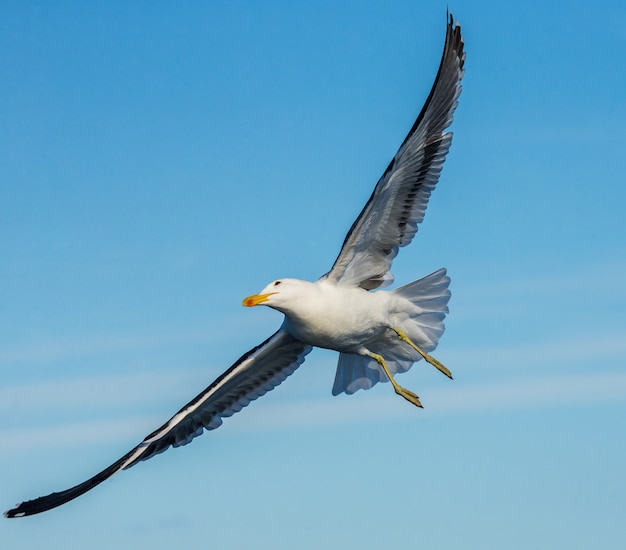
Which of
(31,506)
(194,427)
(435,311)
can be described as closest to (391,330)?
(435,311)

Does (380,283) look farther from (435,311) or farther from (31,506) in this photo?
(31,506)

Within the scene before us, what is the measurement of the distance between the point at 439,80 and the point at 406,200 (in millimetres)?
1481

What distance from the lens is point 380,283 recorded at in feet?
47.9

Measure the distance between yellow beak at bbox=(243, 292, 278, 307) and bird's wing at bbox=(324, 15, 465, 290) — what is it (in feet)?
3.54

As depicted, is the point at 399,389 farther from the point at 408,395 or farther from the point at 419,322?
the point at 419,322

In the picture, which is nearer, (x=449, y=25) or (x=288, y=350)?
(x=449, y=25)

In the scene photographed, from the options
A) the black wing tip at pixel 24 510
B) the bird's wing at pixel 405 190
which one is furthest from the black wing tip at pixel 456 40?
the black wing tip at pixel 24 510

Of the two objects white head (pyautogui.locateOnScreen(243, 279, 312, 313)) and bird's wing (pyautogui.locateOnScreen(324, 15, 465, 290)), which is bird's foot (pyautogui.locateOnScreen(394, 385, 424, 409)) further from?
white head (pyautogui.locateOnScreen(243, 279, 312, 313))

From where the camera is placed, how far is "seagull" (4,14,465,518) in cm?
1369

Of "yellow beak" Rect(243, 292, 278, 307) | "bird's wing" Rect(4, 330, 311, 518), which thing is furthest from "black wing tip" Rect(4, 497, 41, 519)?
"yellow beak" Rect(243, 292, 278, 307)

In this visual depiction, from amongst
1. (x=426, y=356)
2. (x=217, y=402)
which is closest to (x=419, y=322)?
(x=426, y=356)

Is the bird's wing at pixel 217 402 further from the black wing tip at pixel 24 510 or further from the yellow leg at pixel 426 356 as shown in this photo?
the yellow leg at pixel 426 356

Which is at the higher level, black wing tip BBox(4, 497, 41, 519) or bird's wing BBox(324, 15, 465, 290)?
bird's wing BBox(324, 15, 465, 290)

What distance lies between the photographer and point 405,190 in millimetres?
13969
